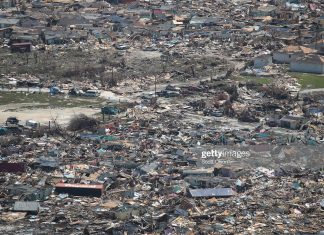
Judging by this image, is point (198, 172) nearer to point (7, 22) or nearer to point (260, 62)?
point (260, 62)

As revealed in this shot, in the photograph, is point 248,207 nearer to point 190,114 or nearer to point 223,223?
point 223,223

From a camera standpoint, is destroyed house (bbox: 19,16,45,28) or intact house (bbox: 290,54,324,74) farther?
destroyed house (bbox: 19,16,45,28)

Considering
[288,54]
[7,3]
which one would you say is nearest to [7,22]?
[7,3]

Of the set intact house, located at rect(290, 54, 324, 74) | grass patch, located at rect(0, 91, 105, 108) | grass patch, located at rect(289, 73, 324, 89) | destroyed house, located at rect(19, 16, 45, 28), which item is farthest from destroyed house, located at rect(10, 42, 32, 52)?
grass patch, located at rect(289, 73, 324, 89)

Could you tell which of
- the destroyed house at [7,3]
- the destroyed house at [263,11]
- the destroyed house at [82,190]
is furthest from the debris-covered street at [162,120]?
the destroyed house at [7,3]

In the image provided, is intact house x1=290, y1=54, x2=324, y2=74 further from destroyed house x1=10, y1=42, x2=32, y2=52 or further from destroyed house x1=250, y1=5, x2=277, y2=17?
destroyed house x1=250, y1=5, x2=277, y2=17
